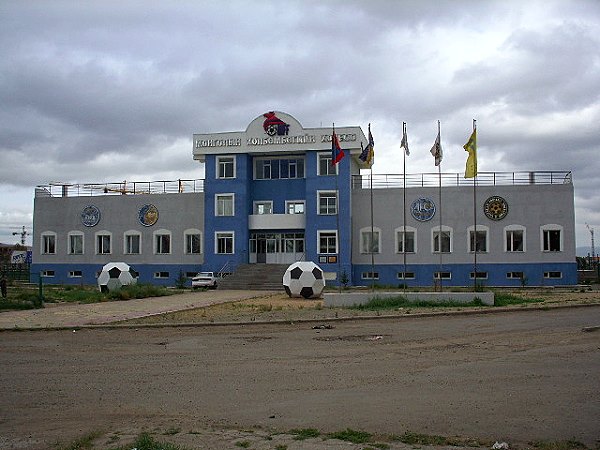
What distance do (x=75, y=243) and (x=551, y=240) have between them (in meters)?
36.2

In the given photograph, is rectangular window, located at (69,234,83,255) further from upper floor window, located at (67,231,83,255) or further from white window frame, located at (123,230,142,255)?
white window frame, located at (123,230,142,255)

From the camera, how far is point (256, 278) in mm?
44250

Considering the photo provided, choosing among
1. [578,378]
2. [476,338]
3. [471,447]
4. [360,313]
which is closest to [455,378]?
[578,378]

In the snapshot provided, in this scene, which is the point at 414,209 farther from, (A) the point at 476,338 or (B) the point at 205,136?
(A) the point at 476,338

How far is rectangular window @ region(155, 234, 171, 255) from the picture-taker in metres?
50.8

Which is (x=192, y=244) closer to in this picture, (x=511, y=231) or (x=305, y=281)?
(x=305, y=281)

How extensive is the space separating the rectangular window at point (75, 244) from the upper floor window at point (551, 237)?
3505 cm

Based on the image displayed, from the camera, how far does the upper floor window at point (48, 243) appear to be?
175 feet

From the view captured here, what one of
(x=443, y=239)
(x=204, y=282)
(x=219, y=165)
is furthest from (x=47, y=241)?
(x=443, y=239)

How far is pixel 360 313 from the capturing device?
2019 cm

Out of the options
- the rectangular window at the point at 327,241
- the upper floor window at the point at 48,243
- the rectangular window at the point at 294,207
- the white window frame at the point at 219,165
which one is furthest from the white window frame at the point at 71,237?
the rectangular window at the point at 327,241

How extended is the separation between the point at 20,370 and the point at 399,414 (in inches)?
277

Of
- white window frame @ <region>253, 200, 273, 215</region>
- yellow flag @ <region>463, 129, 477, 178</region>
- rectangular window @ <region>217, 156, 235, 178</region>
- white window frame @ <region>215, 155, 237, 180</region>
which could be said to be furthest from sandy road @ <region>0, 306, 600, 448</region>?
white window frame @ <region>253, 200, 273, 215</region>

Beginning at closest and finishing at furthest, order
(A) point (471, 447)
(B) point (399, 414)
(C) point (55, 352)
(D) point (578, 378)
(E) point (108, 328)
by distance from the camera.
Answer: (A) point (471, 447) < (B) point (399, 414) < (D) point (578, 378) < (C) point (55, 352) < (E) point (108, 328)
